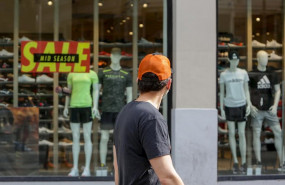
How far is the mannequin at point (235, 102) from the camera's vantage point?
9.70m

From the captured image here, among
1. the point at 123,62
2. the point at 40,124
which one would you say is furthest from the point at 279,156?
the point at 40,124

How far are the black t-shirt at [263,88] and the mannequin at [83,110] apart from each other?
271 cm

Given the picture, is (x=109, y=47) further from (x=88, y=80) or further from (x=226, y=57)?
(x=226, y=57)

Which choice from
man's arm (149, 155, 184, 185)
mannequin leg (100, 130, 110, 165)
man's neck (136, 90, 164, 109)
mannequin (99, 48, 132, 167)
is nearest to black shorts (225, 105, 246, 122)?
mannequin (99, 48, 132, 167)

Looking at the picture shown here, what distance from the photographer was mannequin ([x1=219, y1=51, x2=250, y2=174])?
9.70 meters

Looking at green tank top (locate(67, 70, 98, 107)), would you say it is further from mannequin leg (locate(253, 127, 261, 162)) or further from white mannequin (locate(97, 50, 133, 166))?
mannequin leg (locate(253, 127, 261, 162))

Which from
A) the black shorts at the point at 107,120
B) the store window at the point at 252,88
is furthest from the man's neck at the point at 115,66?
the store window at the point at 252,88

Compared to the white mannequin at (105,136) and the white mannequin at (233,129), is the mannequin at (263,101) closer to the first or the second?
the white mannequin at (233,129)

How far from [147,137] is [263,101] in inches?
→ 274

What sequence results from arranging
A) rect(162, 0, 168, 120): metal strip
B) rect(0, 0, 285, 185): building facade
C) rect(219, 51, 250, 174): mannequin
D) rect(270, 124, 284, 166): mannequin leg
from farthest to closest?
rect(270, 124, 284, 166): mannequin leg → rect(219, 51, 250, 174): mannequin → rect(162, 0, 168, 120): metal strip → rect(0, 0, 285, 185): building facade

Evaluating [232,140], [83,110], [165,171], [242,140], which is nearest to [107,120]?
[83,110]

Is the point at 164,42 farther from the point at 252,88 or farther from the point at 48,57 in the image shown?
the point at 48,57

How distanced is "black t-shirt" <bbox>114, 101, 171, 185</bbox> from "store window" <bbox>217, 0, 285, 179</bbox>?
6209mm

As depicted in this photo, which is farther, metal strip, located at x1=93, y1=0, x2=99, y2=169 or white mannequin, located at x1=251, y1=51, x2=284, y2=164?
white mannequin, located at x1=251, y1=51, x2=284, y2=164
